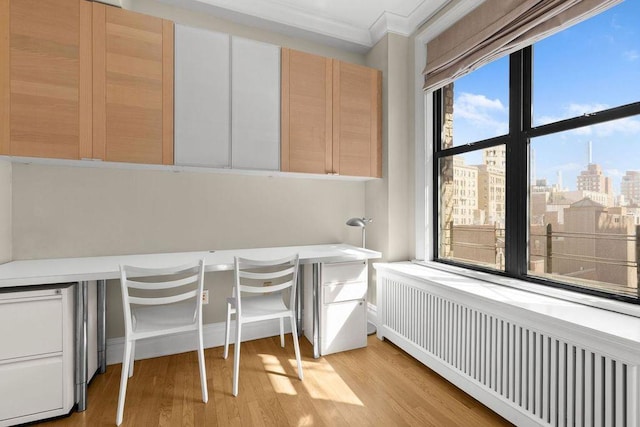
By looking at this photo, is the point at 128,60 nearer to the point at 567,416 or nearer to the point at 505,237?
the point at 505,237

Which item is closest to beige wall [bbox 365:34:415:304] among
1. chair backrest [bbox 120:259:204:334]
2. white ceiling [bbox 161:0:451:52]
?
white ceiling [bbox 161:0:451:52]

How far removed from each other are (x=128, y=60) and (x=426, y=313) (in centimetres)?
272

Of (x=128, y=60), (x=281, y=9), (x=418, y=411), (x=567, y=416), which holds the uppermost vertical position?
(x=281, y=9)

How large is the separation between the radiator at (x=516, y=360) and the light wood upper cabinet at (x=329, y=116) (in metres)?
1.14

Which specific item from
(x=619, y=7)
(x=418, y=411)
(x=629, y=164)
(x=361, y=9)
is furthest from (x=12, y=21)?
(x=629, y=164)

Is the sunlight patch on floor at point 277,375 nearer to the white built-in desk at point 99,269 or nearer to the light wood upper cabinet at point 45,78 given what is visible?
the white built-in desk at point 99,269

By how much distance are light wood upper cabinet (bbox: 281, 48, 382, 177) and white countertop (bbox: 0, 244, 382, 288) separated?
717 mm

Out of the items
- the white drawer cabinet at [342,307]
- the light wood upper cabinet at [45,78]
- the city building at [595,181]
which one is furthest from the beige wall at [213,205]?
the city building at [595,181]

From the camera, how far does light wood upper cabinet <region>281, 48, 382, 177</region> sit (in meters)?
2.47

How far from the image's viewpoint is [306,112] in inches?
99.4

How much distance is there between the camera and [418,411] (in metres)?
1.75

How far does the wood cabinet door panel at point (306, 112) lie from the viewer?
2457 millimetres

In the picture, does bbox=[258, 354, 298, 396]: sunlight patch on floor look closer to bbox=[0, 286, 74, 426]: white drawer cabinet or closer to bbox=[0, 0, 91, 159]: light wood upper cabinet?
bbox=[0, 286, 74, 426]: white drawer cabinet

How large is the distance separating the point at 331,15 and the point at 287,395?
3050mm
